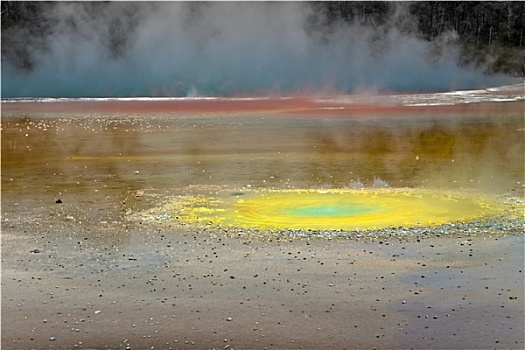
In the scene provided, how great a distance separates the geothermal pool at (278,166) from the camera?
10500 millimetres

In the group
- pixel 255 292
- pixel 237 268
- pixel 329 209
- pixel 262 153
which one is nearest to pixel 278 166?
pixel 262 153

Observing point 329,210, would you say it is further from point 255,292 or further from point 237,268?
point 255,292

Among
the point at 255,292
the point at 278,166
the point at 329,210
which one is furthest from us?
the point at 278,166

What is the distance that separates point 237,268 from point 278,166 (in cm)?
730

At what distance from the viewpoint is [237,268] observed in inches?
309

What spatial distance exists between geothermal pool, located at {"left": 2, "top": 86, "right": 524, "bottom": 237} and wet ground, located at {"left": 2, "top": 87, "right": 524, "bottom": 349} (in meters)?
0.10

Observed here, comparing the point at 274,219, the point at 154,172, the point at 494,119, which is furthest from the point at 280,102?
the point at 274,219

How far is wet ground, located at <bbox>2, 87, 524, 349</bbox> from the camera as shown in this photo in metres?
6.19

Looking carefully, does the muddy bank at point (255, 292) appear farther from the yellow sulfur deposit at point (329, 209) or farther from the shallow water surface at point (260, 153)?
the shallow water surface at point (260, 153)

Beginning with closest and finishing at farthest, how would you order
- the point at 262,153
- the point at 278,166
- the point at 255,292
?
the point at 255,292 < the point at 278,166 < the point at 262,153

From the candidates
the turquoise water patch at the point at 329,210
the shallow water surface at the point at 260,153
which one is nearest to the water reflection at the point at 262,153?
the shallow water surface at the point at 260,153

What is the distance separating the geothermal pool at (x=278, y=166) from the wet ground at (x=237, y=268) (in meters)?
0.10

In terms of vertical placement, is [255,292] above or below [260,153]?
above

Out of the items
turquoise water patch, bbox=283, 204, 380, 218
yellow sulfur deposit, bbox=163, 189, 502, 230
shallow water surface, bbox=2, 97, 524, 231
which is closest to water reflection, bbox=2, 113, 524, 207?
shallow water surface, bbox=2, 97, 524, 231
